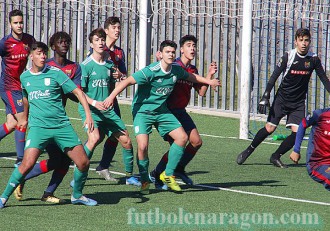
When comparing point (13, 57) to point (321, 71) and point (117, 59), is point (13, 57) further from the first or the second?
point (321, 71)

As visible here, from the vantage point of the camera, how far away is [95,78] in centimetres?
1118

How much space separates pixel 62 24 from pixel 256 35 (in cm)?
508

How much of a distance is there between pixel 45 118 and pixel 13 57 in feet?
11.0

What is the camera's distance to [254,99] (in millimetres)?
18562

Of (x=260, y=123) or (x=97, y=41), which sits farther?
(x=260, y=123)

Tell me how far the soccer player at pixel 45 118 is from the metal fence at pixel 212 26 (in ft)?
Answer: 27.4

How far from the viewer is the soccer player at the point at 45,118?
9.61m

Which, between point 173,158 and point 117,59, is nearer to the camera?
point 173,158

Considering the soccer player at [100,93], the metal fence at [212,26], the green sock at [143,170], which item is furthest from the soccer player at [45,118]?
the metal fence at [212,26]

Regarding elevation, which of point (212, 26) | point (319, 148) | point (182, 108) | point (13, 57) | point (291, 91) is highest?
point (212, 26)

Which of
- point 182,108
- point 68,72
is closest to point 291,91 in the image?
point 182,108

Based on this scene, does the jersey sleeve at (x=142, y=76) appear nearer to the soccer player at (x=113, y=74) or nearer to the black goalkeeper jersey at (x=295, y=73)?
the soccer player at (x=113, y=74)

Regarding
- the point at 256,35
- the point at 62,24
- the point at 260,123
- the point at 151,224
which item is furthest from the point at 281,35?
the point at 151,224

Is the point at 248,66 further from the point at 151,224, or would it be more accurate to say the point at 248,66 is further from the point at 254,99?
the point at 151,224
